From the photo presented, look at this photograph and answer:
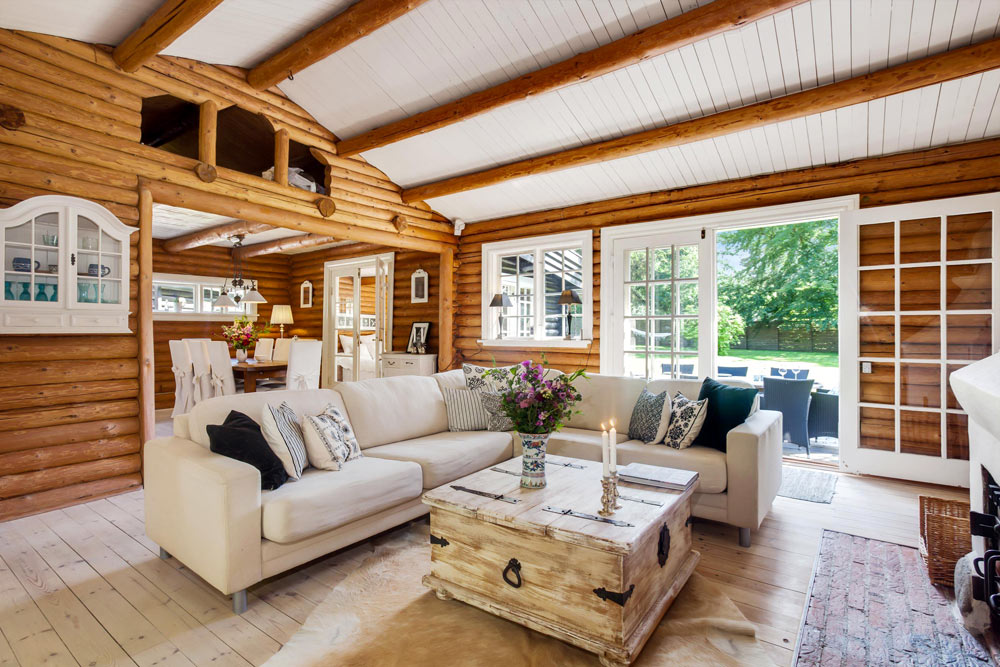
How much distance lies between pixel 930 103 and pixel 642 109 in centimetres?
194

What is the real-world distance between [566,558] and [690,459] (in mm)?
1480

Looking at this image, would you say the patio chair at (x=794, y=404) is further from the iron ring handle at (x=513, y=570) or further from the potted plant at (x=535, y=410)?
→ the iron ring handle at (x=513, y=570)

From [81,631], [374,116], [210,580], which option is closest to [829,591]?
[210,580]

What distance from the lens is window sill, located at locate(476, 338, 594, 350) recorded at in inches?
227

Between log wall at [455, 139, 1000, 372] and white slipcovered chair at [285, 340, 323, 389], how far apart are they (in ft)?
6.22

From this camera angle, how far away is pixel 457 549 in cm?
222

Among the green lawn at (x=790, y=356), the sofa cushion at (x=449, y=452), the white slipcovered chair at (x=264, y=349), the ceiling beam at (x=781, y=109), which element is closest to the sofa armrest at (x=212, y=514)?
the sofa cushion at (x=449, y=452)

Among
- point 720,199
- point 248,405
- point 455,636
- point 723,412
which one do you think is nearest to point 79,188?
point 248,405

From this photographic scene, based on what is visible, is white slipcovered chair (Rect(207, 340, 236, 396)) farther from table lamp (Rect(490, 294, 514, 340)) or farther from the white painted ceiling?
table lamp (Rect(490, 294, 514, 340))

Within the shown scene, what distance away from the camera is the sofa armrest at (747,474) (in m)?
2.87

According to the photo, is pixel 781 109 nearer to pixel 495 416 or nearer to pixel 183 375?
pixel 495 416

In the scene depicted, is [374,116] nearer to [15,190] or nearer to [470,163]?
[470,163]

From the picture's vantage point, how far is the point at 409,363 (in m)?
6.82

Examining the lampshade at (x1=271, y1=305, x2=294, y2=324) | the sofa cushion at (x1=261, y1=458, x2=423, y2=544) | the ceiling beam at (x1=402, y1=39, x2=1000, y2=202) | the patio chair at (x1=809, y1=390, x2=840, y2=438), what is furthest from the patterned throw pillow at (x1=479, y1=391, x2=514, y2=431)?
the lampshade at (x1=271, y1=305, x2=294, y2=324)
